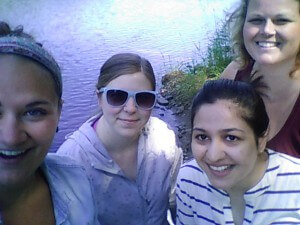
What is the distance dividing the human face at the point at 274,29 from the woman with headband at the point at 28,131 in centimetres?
132

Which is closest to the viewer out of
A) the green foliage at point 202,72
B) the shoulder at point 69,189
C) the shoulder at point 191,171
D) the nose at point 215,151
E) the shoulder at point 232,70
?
the shoulder at point 69,189

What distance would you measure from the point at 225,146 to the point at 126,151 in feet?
2.53

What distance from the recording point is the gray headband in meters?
1.48

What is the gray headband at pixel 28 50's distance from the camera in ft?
4.85

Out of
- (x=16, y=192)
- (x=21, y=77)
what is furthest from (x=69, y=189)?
(x=21, y=77)

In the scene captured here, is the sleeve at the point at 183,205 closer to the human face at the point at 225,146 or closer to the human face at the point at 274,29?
the human face at the point at 225,146

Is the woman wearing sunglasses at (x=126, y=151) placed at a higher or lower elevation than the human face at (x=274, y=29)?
lower

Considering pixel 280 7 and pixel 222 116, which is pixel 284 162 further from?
pixel 280 7

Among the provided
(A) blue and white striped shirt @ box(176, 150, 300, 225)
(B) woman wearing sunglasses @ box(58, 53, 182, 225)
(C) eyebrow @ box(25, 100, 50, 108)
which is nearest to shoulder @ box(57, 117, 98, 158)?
(B) woman wearing sunglasses @ box(58, 53, 182, 225)

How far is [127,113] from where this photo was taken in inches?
100.0

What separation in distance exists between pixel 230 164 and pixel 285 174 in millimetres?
264

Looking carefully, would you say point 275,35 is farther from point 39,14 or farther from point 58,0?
point 58,0

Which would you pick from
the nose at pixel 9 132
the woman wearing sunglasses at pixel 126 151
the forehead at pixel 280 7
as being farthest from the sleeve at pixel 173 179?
the nose at pixel 9 132

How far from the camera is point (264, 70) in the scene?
8.48 feet
